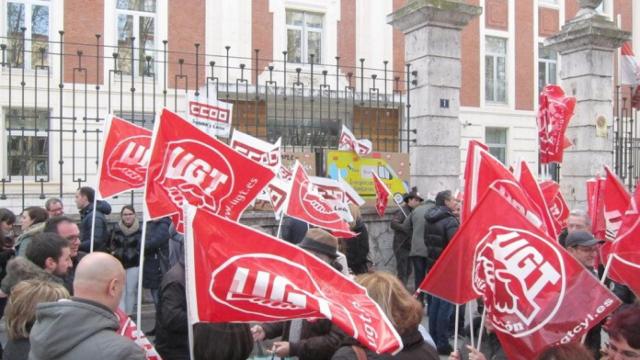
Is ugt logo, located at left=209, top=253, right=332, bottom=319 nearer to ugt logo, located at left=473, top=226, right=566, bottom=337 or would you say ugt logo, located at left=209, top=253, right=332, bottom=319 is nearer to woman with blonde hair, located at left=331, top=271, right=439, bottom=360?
woman with blonde hair, located at left=331, top=271, right=439, bottom=360

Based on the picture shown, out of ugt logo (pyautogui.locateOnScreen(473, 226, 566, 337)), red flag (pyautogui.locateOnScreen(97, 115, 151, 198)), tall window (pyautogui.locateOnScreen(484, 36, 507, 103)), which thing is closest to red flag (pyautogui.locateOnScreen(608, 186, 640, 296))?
ugt logo (pyautogui.locateOnScreen(473, 226, 566, 337))

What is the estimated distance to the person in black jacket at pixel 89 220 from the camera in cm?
761

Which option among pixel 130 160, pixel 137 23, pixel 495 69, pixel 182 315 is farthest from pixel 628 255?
pixel 495 69

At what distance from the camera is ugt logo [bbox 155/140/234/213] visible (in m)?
4.48

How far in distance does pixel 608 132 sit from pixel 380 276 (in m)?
9.45

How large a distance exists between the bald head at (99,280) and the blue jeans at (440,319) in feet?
16.0

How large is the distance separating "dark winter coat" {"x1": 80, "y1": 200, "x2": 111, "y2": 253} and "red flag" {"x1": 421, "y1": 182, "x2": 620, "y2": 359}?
16.0 feet

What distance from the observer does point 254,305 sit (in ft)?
10.2

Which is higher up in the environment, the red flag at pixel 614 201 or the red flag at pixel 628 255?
the red flag at pixel 614 201

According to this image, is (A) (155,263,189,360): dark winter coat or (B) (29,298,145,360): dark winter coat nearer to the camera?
(B) (29,298,145,360): dark winter coat

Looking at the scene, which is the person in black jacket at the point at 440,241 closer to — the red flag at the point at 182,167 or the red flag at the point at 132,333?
the red flag at the point at 182,167

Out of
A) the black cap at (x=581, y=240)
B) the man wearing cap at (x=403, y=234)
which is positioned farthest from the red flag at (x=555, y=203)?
the black cap at (x=581, y=240)

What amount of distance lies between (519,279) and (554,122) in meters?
7.59

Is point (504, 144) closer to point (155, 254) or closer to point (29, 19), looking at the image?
point (29, 19)
